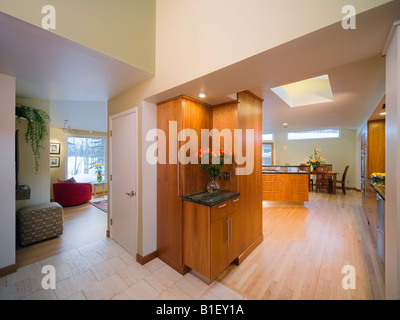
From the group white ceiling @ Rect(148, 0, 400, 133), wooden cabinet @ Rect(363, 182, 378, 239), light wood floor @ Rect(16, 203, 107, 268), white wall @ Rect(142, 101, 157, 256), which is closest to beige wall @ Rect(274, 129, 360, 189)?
wooden cabinet @ Rect(363, 182, 378, 239)

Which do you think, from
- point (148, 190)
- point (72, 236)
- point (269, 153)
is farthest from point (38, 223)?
point (269, 153)

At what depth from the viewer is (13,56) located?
1594 mm

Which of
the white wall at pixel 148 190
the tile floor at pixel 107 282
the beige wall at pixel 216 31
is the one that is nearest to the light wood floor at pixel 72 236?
the tile floor at pixel 107 282

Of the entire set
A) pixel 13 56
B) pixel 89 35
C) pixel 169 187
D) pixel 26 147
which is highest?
pixel 89 35

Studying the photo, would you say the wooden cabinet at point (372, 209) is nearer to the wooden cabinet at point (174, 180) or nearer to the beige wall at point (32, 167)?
the wooden cabinet at point (174, 180)

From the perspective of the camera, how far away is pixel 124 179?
8.36 ft

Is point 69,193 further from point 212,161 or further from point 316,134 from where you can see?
point 316,134

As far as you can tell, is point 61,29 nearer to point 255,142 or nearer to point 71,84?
point 71,84

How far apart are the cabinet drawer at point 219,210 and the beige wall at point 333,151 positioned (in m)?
7.62

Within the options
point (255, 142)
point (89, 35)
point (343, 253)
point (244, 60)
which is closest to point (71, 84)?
point (89, 35)

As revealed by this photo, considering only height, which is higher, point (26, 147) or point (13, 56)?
point (13, 56)

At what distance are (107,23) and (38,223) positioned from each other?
3.15 meters
